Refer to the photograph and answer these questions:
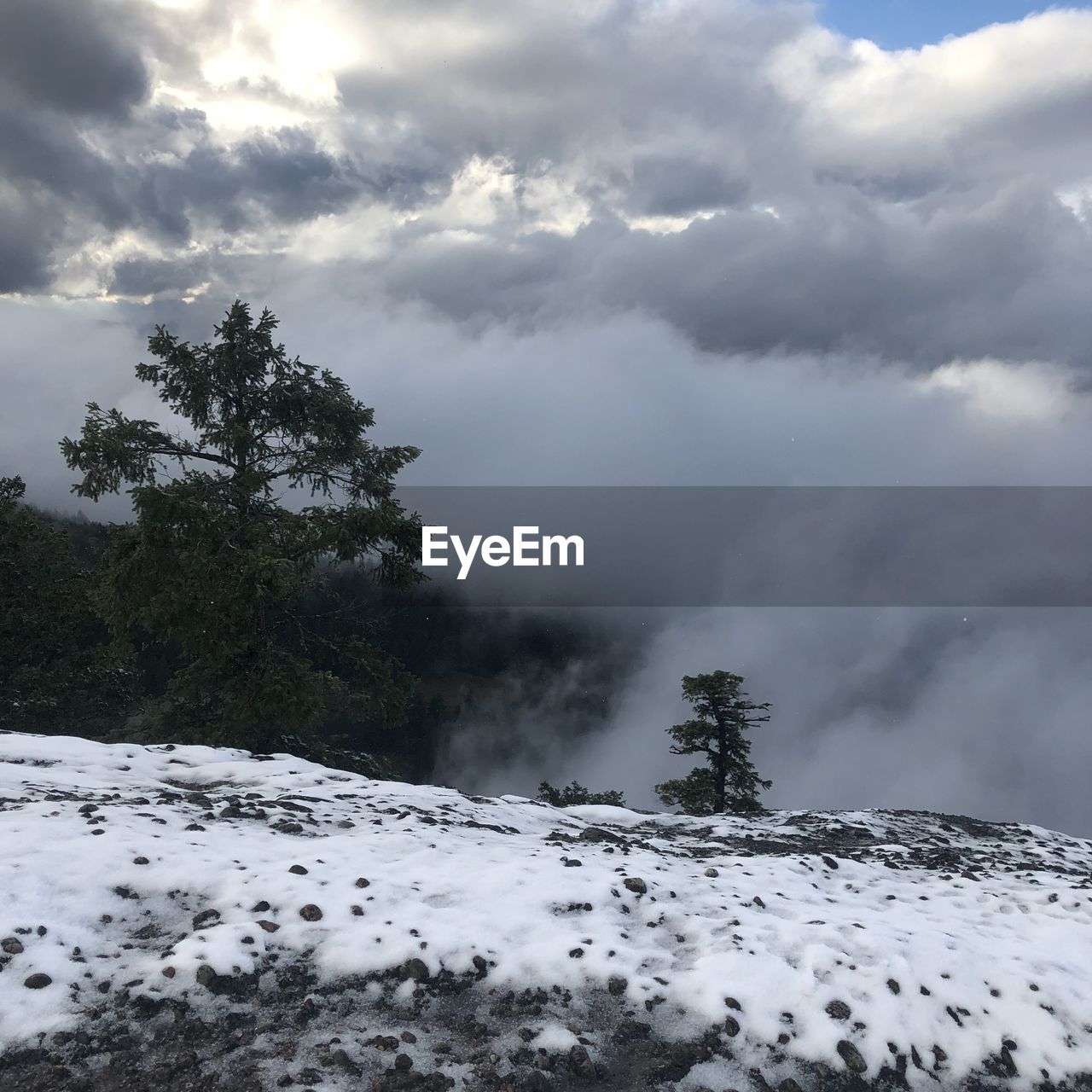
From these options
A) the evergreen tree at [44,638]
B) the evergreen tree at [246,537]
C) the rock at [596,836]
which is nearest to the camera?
the rock at [596,836]

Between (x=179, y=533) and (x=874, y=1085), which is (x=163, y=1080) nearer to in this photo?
(x=874, y=1085)

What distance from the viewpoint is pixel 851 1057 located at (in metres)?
4.73

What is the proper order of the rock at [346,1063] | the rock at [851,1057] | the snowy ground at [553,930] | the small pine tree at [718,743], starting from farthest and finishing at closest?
the small pine tree at [718,743]
the snowy ground at [553,930]
the rock at [851,1057]
the rock at [346,1063]

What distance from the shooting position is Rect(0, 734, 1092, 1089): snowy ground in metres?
4.85

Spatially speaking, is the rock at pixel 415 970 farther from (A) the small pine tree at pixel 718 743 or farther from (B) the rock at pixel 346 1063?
(A) the small pine tree at pixel 718 743

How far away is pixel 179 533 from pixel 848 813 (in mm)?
14446

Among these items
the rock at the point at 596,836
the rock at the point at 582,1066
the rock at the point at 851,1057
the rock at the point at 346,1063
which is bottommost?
the rock at the point at 596,836

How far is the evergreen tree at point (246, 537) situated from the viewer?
1569cm

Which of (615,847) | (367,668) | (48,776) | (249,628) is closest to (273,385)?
(249,628)

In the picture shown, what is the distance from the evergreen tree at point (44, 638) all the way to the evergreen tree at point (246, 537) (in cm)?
667

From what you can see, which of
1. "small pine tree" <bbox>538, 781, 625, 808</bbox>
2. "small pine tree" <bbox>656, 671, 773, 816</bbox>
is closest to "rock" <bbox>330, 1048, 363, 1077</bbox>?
"small pine tree" <bbox>656, 671, 773, 816</bbox>

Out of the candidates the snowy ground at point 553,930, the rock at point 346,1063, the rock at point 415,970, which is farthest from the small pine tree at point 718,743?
the rock at point 346,1063

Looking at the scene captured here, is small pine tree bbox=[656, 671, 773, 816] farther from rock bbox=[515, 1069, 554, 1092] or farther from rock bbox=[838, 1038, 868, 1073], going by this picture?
rock bbox=[515, 1069, 554, 1092]

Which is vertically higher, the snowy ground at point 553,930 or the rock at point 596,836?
the snowy ground at point 553,930
